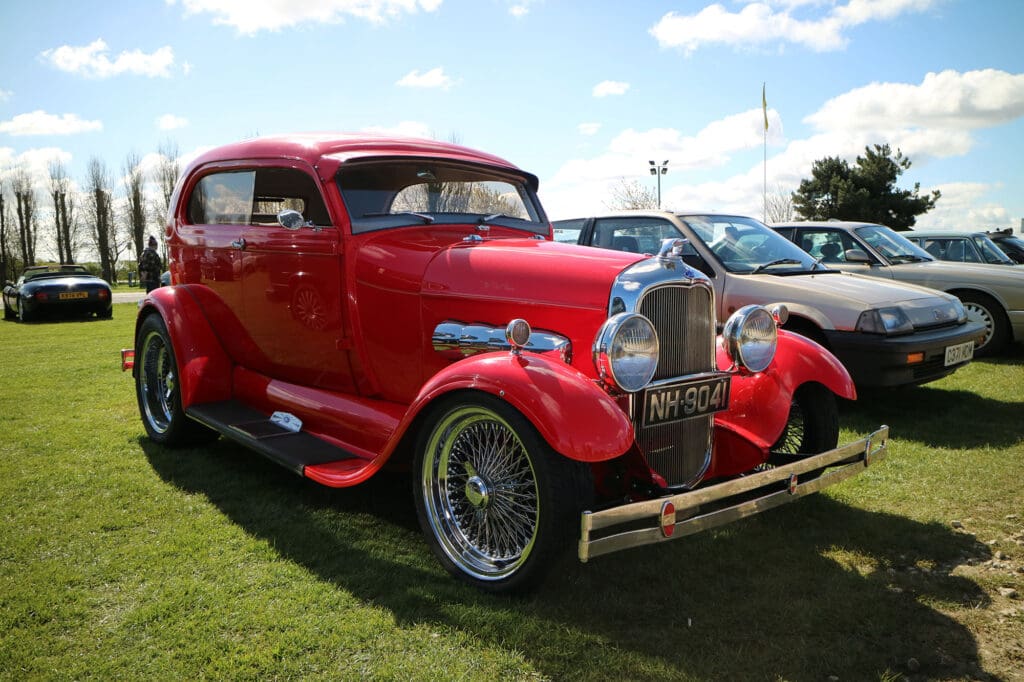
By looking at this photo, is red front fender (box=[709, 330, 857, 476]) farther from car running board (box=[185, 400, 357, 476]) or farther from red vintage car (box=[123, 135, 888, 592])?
car running board (box=[185, 400, 357, 476])

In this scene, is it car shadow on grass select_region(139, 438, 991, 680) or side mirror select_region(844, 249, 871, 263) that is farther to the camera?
side mirror select_region(844, 249, 871, 263)

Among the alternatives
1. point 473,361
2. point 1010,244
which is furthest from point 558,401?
point 1010,244

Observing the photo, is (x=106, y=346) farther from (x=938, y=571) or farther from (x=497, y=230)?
(x=938, y=571)

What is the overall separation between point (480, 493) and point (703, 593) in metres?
1.06

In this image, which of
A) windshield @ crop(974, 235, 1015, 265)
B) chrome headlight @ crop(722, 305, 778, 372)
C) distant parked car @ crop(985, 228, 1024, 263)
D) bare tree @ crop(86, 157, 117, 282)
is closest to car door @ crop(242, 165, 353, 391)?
chrome headlight @ crop(722, 305, 778, 372)

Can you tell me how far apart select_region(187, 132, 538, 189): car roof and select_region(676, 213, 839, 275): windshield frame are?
2.57 metres

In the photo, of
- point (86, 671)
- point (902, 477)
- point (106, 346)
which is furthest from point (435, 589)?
point (106, 346)

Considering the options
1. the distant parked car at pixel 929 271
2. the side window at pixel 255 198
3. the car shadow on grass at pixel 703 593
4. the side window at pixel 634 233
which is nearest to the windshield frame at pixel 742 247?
the side window at pixel 634 233

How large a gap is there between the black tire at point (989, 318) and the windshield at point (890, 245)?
75 centimetres

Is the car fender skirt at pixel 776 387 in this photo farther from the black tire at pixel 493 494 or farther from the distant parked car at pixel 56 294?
Result: the distant parked car at pixel 56 294

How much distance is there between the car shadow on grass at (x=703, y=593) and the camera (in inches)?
103

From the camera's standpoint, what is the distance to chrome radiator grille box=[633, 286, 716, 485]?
10.9 ft

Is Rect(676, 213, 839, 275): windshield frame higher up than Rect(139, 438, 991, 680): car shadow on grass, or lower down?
higher up

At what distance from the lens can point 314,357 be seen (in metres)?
4.43
